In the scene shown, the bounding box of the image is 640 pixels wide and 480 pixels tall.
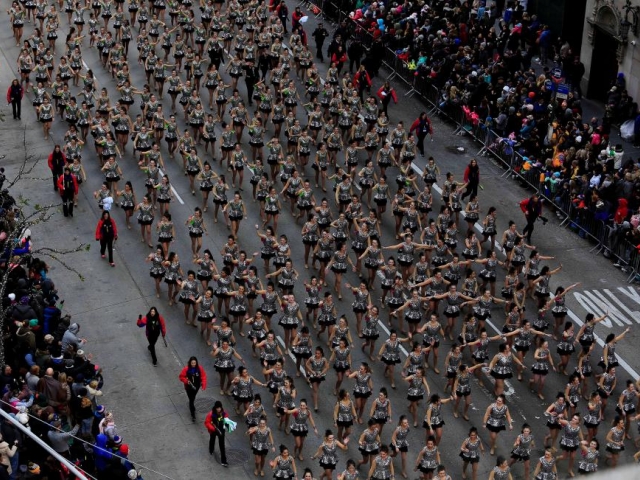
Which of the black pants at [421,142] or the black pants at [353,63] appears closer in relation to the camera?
the black pants at [421,142]

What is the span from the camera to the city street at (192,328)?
90.1ft

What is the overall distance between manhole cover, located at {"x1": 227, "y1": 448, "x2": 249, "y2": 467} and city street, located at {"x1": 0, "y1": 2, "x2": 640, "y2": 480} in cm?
2

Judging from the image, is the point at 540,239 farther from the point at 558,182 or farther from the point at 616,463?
the point at 616,463

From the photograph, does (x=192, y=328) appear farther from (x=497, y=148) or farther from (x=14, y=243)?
(x=497, y=148)

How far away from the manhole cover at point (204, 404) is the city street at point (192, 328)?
3 centimetres

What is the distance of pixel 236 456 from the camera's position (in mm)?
27047

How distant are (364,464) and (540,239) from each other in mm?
10336

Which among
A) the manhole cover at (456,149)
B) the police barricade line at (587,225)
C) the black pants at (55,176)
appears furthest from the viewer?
the manhole cover at (456,149)

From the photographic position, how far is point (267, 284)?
31.1 meters

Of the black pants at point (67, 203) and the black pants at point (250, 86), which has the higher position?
the black pants at point (250, 86)

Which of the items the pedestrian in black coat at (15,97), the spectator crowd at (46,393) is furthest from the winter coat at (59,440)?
the pedestrian in black coat at (15,97)

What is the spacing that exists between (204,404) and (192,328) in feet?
9.04

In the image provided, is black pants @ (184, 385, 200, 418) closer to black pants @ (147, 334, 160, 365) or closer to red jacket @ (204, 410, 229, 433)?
red jacket @ (204, 410, 229, 433)

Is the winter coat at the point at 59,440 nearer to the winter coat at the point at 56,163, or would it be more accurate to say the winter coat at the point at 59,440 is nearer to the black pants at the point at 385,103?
the winter coat at the point at 56,163
